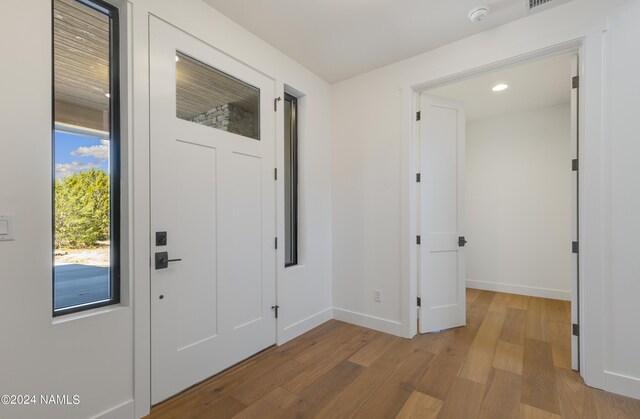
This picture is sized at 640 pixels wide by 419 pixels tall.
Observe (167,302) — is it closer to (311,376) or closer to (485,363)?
(311,376)

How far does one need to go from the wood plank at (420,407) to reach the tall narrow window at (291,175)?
1657mm

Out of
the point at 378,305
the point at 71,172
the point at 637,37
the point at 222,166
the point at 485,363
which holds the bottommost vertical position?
the point at 485,363

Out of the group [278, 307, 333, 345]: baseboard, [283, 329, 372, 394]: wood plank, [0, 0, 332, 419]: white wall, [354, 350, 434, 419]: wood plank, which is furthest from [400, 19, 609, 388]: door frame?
[0, 0, 332, 419]: white wall

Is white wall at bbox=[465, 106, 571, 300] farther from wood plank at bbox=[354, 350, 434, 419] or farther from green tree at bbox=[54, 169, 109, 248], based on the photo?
green tree at bbox=[54, 169, 109, 248]

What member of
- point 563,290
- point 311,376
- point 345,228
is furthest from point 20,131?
point 563,290

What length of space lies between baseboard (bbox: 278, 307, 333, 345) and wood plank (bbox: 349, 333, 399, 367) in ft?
2.16

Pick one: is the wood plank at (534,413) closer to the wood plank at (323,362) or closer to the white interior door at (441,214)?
the white interior door at (441,214)

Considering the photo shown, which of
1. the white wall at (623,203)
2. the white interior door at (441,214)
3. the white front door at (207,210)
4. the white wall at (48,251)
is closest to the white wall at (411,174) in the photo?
the white wall at (623,203)

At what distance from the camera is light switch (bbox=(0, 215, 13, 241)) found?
1.31 m

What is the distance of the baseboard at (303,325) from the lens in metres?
2.75

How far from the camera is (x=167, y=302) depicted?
6.24 feet

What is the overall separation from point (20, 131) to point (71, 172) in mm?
290

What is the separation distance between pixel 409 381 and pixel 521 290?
10.5ft

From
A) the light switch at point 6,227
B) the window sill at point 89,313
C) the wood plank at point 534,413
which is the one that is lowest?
the wood plank at point 534,413
